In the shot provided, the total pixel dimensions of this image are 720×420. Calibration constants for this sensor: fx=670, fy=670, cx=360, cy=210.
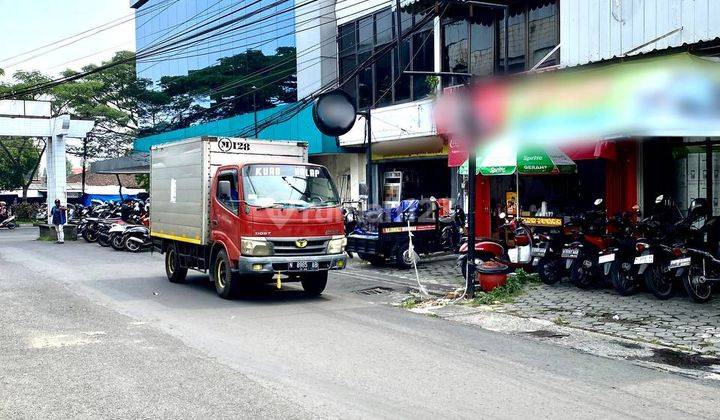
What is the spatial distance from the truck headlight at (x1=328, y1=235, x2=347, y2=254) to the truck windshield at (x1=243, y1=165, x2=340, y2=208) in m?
0.61

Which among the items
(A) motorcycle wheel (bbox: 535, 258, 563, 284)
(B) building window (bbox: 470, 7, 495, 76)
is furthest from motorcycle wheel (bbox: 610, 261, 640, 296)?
(B) building window (bbox: 470, 7, 495, 76)

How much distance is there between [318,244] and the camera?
37.6 feet

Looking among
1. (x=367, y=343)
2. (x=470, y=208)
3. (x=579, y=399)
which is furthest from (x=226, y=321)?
(x=579, y=399)

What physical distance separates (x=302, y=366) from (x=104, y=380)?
1904 millimetres

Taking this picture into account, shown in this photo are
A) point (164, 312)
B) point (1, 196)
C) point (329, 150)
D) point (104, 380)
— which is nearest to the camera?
point (104, 380)

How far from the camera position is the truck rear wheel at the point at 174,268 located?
1384cm

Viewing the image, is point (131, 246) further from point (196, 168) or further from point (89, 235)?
point (196, 168)

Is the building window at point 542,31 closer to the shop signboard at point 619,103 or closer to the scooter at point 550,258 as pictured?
the scooter at point 550,258

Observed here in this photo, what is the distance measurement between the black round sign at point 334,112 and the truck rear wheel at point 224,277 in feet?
17.2

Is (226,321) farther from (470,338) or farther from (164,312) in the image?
(470,338)

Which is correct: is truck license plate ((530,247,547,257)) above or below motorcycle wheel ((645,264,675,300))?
above

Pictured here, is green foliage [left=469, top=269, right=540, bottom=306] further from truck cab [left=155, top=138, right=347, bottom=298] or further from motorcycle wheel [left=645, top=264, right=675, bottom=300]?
truck cab [left=155, top=138, right=347, bottom=298]

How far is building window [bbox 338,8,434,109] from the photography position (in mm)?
21406

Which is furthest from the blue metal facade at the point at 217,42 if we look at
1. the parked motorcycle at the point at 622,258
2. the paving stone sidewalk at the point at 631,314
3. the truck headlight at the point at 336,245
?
the paving stone sidewalk at the point at 631,314
